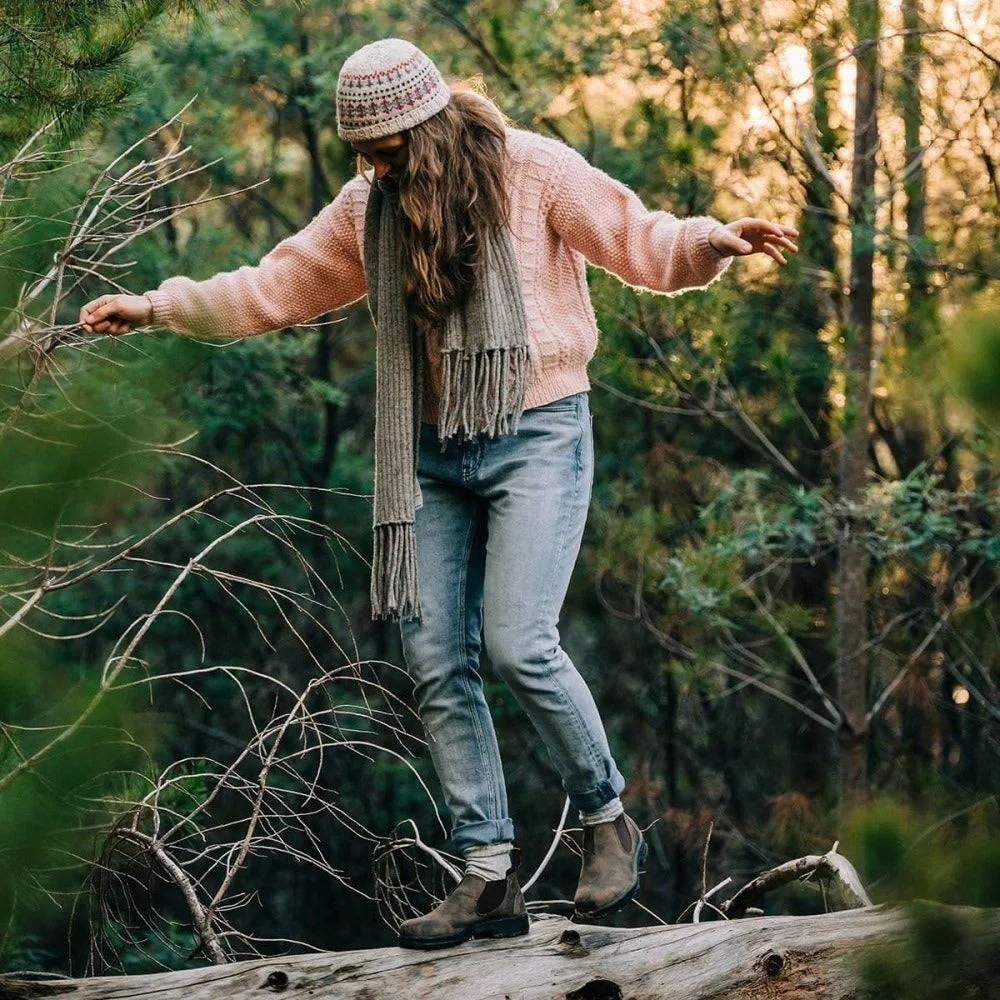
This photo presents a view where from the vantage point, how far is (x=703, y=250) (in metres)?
2.31

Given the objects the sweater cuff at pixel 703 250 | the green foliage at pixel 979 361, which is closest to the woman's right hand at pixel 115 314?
the sweater cuff at pixel 703 250

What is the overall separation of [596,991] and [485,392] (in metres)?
0.90

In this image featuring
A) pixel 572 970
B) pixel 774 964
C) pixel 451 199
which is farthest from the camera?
pixel 451 199

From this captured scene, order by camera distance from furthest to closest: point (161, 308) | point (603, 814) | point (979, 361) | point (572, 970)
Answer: point (161, 308)
point (603, 814)
point (572, 970)
point (979, 361)

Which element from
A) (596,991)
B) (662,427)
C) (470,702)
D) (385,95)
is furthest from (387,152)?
(662,427)

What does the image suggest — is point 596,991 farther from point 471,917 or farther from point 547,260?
point 547,260

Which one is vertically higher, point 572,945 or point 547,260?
point 547,260

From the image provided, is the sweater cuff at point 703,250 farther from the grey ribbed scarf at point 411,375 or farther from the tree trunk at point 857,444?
the tree trunk at point 857,444

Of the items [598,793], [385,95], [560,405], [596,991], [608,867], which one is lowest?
[596,991]

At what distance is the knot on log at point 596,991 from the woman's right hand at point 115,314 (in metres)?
1.28

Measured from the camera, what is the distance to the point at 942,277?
6.88 metres

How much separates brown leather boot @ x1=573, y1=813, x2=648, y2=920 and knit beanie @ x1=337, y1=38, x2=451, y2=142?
1.14m

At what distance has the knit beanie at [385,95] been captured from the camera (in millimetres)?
2215

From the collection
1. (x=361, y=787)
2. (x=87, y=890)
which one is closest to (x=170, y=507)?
(x=361, y=787)
